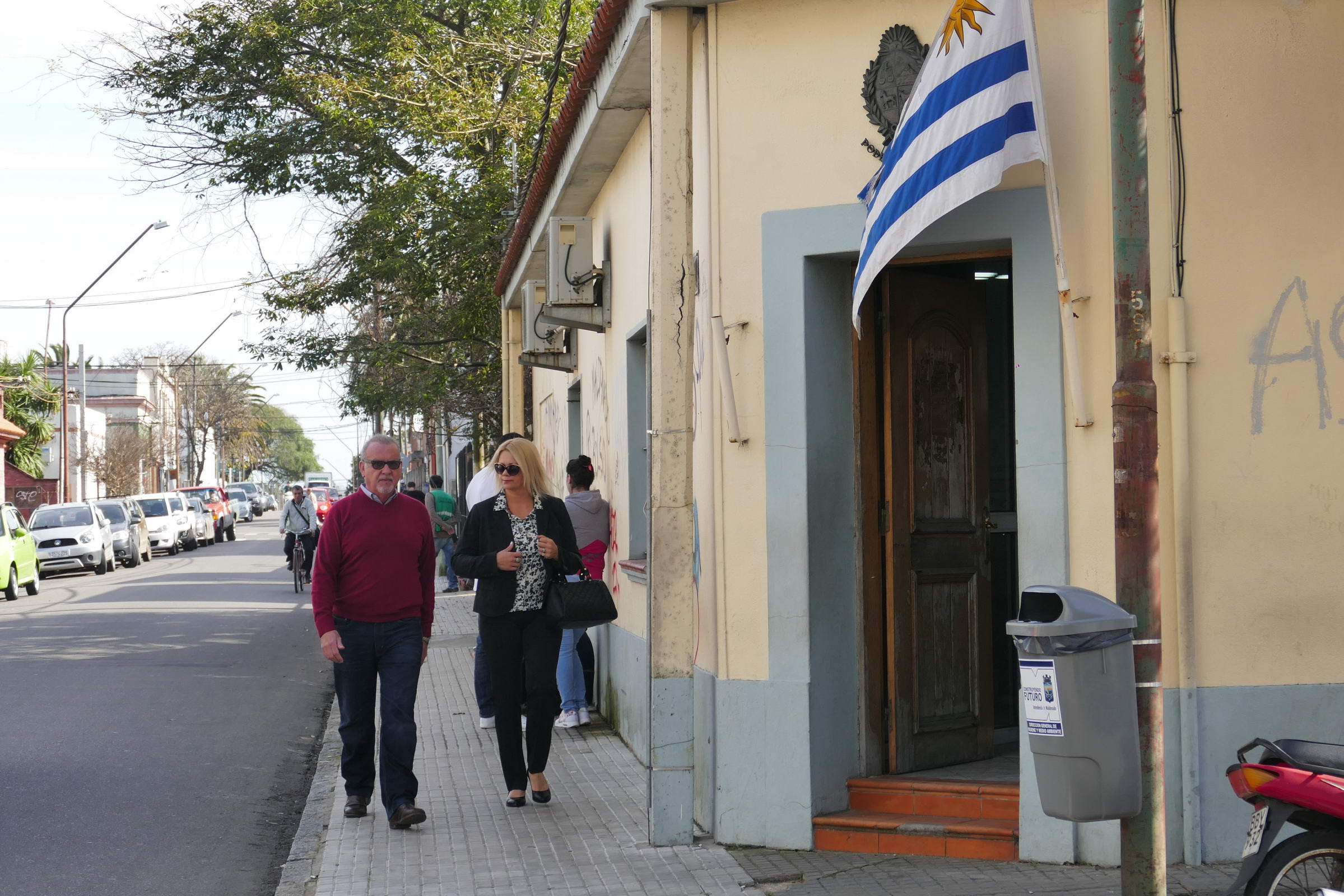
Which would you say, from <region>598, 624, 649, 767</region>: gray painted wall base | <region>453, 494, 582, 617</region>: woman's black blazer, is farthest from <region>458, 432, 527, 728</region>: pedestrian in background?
<region>453, 494, 582, 617</region>: woman's black blazer

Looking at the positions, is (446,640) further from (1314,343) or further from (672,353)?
(1314,343)

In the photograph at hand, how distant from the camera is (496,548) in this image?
6.94 metres

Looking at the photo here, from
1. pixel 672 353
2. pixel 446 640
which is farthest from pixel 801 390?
pixel 446 640

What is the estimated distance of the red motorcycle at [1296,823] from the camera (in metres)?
3.88

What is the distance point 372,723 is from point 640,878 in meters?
1.93

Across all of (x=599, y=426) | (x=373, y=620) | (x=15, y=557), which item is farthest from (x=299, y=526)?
(x=373, y=620)

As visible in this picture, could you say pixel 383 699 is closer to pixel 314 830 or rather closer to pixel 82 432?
pixel 314 830

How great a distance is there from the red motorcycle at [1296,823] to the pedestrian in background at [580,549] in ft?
18.6

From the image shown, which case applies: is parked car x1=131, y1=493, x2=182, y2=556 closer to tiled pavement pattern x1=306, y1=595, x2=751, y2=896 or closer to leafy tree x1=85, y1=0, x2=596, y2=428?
leafy tree x1=85, y1=0, x2=596, y2=428

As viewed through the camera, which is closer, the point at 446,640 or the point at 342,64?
the point at 446,640

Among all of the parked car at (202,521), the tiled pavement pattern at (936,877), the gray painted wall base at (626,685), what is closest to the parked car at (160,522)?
the parked car at (202,521)

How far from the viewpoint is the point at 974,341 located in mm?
7078

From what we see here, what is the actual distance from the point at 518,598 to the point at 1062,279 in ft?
10.2

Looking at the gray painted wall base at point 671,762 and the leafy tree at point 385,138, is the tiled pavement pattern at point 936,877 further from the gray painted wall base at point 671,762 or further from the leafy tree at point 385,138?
the leafy tree at point 385,138
